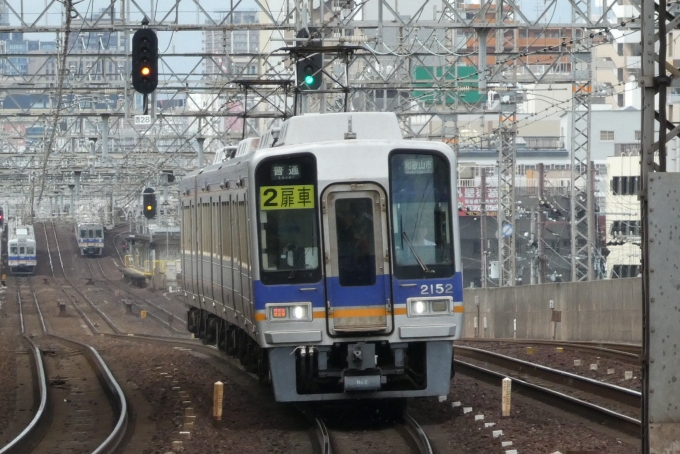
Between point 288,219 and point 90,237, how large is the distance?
70.1 metres

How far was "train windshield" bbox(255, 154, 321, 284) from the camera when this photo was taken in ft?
39.2

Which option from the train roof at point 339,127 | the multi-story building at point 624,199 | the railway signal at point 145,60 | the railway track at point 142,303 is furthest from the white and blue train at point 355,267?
the multi-story building at point 624,199

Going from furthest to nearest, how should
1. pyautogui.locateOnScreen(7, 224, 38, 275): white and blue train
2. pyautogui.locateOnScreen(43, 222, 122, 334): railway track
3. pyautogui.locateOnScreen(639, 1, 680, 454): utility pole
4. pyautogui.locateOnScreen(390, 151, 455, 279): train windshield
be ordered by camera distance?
pyautogui.locateOnScreen(7, 224, 38, 275): white and blue train, pyautogui.locateOnScreen(43, 222, 122, 334): railway track, pyautogui.locateOnScreen(390, 151, 455, 279): train windshield, pyautogui.locateOnScreen(639, 1, 680, 454): utility pole

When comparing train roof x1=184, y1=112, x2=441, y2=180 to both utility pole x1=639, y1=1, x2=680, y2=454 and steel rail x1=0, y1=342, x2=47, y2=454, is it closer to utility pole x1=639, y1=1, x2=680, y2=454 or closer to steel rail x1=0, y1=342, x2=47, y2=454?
steel rail x1=0, y1=342, x2=47, y2=454

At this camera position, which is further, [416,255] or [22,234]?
[22,234]

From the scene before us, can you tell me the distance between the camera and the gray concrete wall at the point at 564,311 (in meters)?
23.2

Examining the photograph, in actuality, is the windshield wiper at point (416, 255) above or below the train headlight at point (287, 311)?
above

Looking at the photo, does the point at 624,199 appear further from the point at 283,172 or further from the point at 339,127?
the point at 283,172

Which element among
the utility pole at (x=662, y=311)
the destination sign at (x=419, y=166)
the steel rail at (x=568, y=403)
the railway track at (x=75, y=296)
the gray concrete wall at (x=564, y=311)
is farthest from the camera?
the railway track at (x=75, y=296)

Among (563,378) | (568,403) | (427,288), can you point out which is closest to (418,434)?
(427,288)

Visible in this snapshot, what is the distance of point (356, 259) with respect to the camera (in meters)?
11.9

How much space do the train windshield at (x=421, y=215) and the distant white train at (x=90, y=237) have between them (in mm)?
68569

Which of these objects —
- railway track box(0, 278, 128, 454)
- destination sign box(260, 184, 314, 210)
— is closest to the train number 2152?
destination sign box(260, 184, 314, 210)

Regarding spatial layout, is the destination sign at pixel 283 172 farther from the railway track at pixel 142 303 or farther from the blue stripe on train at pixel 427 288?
the railway track at pixel 142 303
